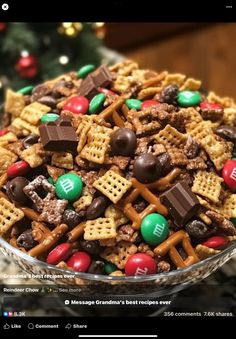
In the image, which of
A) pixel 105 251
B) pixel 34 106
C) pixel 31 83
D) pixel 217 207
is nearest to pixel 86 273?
pixel 105 251

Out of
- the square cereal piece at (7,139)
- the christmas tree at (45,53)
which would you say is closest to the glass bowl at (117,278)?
the square cereal piece at (7,139)

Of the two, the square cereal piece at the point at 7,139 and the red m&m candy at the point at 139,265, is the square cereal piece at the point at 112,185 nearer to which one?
the red m&m candy at the point at 139,265

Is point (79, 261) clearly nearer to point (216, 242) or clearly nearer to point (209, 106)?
point (216, 242)

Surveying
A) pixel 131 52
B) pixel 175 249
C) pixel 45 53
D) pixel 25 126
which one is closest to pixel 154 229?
pixel 175 249

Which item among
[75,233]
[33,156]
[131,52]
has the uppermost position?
[33,156]

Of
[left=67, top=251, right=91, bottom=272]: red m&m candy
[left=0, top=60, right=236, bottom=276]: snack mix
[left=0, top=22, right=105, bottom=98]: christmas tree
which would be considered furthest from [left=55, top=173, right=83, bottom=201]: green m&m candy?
[left=0, top=22, right=105, bottom=98]: christmas tree

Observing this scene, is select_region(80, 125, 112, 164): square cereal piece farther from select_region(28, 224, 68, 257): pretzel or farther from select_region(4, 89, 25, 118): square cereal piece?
select_region(4, 89, 25, 118): square cereal piece
